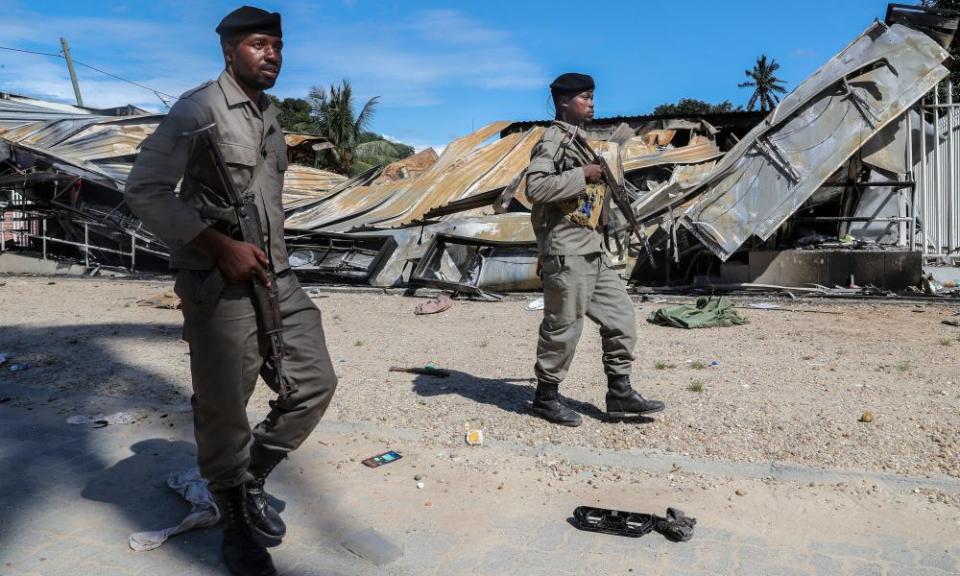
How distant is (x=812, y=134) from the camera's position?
1058 centimetres

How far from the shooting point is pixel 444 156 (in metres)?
15.3

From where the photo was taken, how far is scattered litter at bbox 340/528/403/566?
279 cm

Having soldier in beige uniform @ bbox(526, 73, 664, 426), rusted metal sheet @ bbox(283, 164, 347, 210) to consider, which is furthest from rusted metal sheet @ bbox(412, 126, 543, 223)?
soldier in beige uniform @ bbox(526, 73, 664, 426)

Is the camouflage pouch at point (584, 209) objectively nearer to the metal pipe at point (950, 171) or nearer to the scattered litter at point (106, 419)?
the scattered litter at point (106, 419)

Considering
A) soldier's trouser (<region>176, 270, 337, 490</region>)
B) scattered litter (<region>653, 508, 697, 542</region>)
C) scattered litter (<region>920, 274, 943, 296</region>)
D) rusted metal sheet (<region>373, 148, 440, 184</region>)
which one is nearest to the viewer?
soldier's trouser (<region>176, 270, 337, 490</region>)

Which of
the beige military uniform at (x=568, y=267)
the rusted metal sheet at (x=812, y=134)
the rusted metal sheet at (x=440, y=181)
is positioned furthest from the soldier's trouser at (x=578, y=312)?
the rusted metal sheet at (x=440, y=181)

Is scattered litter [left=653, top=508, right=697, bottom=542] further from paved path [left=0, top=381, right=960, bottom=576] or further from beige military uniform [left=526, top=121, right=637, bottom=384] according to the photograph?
beige military uniform [left=526, top=121, right=637, bottom=384]

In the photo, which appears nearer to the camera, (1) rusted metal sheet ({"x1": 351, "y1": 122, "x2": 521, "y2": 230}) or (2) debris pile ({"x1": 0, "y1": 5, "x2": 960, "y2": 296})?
(2) debris pile ({"x1": 0, "y1": 5, "x2": 960, "y2": 296})

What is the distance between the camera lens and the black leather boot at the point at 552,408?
4.27 metres

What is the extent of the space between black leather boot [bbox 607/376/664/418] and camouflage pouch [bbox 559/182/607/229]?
0.87 metres

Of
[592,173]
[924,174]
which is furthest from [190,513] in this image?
[924,174]

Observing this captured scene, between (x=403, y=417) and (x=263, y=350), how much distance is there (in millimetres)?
2013

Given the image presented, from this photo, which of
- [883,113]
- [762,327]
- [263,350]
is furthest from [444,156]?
[263,350]

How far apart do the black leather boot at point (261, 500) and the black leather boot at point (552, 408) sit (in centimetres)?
185
